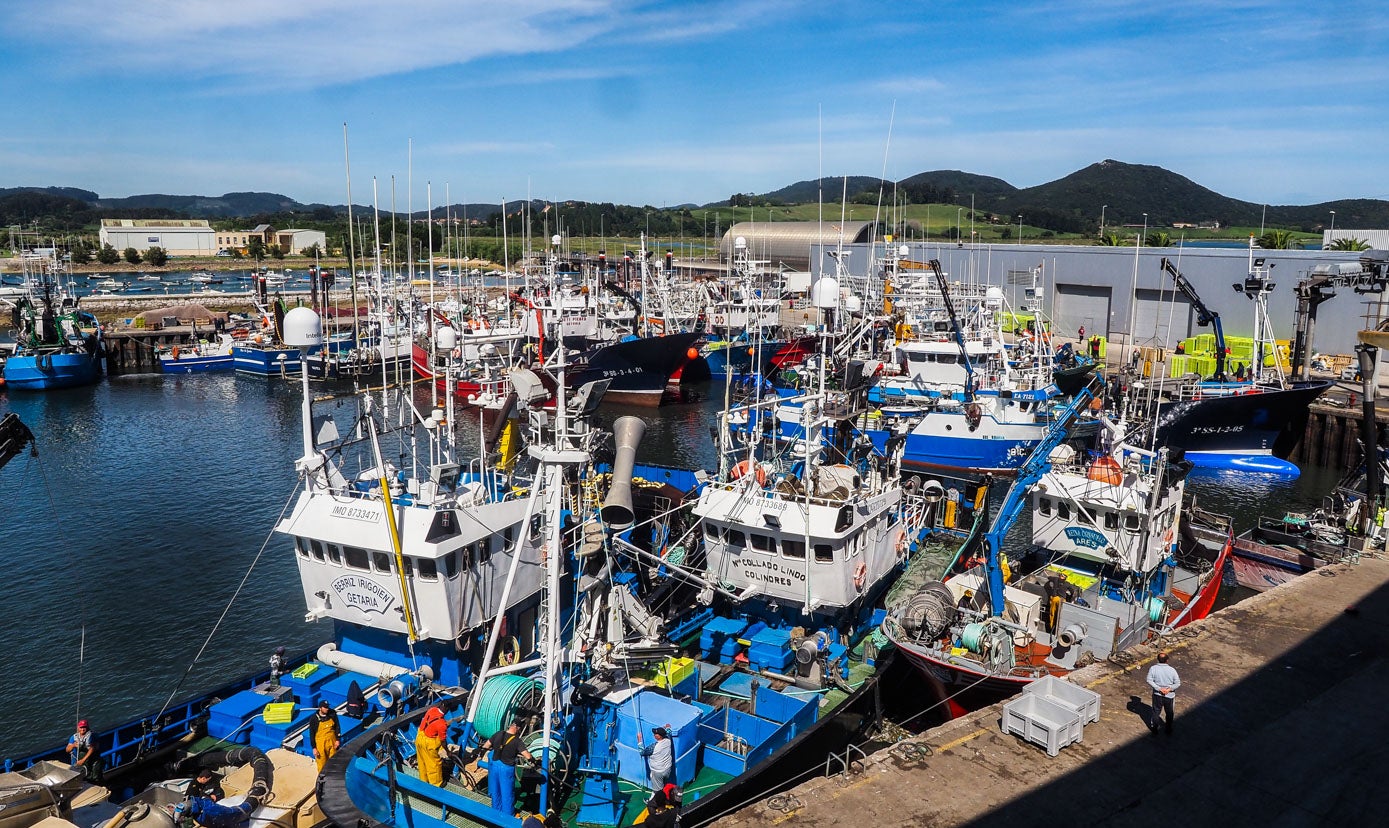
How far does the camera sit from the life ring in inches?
703

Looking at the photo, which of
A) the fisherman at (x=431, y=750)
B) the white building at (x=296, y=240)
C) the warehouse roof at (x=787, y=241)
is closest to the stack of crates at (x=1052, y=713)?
the fisherman at (x=431, y=750)

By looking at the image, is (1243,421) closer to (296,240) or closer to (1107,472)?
(1107,472)

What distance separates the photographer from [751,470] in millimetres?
18297

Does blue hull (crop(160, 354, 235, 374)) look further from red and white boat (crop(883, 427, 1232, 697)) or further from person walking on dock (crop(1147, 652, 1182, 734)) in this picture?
person walking on dock (crop(1147, 652, 1182, 734))

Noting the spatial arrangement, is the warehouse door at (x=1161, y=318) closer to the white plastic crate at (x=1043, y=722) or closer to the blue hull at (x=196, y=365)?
the white plastic crate at (x=1043, y=722)

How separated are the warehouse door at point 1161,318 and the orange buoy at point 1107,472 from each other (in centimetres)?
4026

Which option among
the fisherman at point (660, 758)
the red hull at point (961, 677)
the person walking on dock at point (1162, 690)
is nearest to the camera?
the fisherman at point (660, 758)

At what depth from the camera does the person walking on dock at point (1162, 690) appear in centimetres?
1309

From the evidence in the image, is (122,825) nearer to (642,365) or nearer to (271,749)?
(271,749)

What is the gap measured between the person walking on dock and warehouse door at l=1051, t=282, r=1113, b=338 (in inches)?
2171

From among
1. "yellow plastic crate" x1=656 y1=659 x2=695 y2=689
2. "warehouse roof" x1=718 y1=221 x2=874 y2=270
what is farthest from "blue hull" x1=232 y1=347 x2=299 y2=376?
"warehouse roof" x1=718 y1=221 x2=874 y2=270

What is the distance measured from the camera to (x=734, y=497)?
57.9ft

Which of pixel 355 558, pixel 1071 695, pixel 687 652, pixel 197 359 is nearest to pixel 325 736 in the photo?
pixel 355 558

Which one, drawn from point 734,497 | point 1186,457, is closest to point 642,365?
point 1186,457
